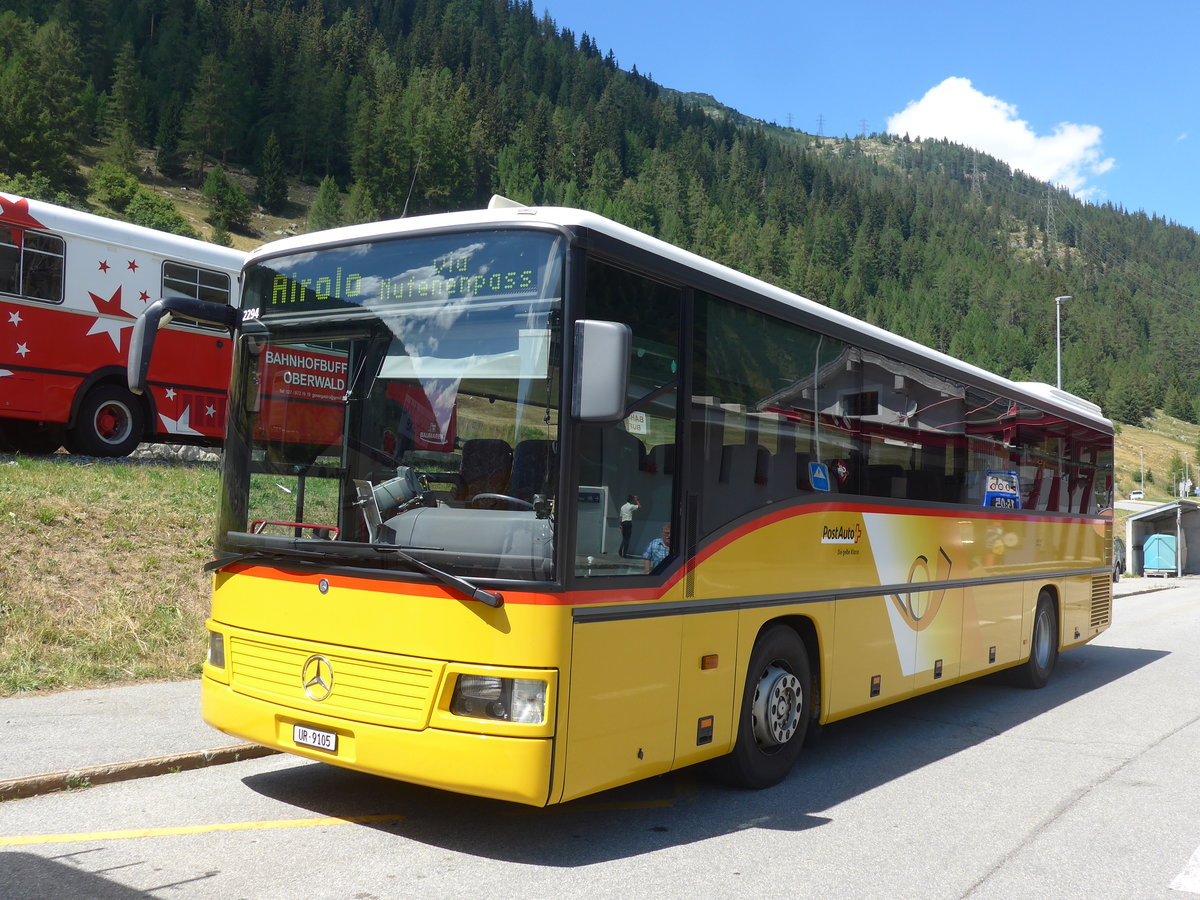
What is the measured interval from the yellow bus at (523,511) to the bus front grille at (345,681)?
0.04 ft

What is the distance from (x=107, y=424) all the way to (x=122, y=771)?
1061 cm

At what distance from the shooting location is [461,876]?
4762 millimetres

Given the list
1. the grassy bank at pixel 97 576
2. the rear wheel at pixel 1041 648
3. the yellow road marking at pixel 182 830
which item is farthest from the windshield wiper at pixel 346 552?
the rear wheel at pixel 1041 648

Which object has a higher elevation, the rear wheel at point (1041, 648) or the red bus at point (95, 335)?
the red bus at point (95, 335)

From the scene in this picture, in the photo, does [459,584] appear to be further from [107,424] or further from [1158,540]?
[1158,540]

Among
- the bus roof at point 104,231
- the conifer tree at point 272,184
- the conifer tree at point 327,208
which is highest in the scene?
the conifer tree at point 272,184

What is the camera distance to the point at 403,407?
5203mm

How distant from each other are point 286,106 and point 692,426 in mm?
123193

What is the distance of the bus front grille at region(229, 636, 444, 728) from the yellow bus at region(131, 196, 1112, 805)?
1cm

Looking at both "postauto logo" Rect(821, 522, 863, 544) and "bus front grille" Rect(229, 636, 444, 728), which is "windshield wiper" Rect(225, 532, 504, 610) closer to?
"bus front grille" Rect(229, 636, 444, 728)

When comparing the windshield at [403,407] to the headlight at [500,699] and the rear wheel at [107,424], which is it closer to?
the headlight at [500,699]

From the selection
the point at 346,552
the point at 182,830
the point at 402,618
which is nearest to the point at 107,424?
the point at 182,830

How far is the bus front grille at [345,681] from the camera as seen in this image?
16.0ft

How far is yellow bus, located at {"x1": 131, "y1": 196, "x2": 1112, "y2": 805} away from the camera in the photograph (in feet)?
15.7
